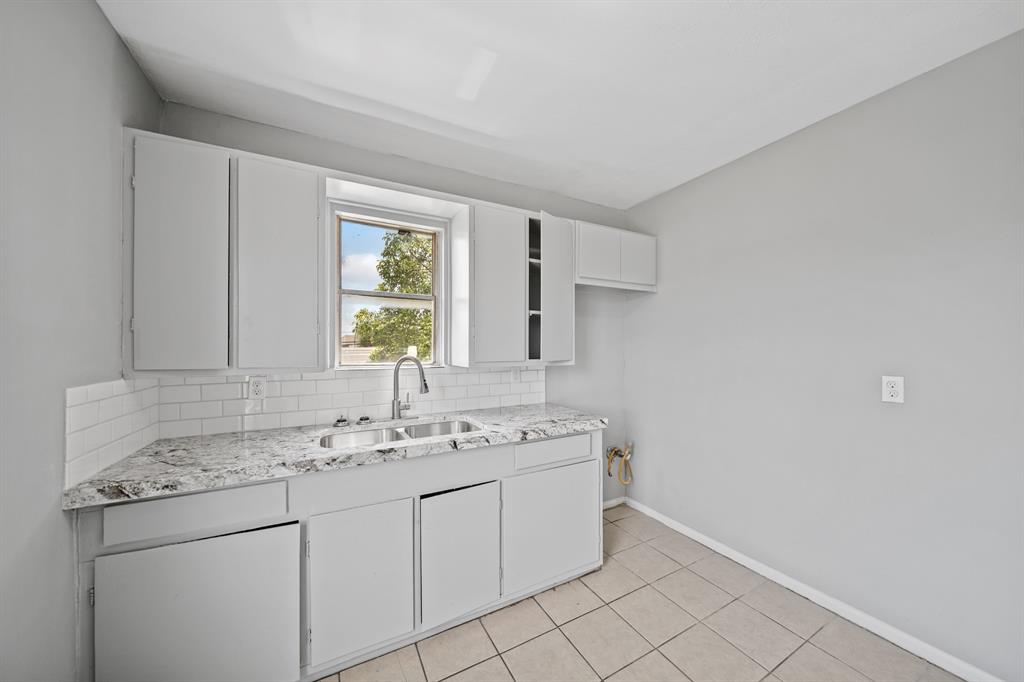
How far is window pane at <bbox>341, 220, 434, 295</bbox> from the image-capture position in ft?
8.06

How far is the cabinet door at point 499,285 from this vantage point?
8.07 feet

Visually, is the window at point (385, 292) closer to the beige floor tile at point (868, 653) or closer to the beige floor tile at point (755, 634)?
the beige floor tile at point (755, 634)

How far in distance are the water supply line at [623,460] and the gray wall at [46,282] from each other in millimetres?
3029

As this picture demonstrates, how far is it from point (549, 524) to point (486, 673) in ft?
2.49

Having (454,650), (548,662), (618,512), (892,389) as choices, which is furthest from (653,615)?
(892,389)

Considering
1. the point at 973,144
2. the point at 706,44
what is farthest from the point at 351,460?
the point at 973,144

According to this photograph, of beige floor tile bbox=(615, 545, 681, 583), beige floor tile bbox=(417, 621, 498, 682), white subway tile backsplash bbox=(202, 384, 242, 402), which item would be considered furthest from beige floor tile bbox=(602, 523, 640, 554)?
white subway tile backsplash bbox=(202, 384, 242, 402)

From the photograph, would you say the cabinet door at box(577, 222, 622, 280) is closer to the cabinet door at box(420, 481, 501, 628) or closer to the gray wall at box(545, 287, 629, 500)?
the gray wall at box(545, 287, 629, 500)

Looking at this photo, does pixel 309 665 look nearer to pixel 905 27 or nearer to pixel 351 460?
pixel 351 460

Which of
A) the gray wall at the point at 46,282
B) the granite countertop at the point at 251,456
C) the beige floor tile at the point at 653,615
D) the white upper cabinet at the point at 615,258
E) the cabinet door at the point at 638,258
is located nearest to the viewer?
the gray wall at the point at 46,282

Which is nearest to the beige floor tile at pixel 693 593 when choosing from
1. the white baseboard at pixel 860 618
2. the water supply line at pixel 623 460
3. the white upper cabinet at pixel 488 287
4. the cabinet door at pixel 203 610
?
the white baseboard at pixel 860 618

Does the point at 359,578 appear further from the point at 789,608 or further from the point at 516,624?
the point at 789,608

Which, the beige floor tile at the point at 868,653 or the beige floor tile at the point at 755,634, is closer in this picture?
the beige floor tile at the point at 868,653

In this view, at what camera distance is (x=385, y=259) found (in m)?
2.57
